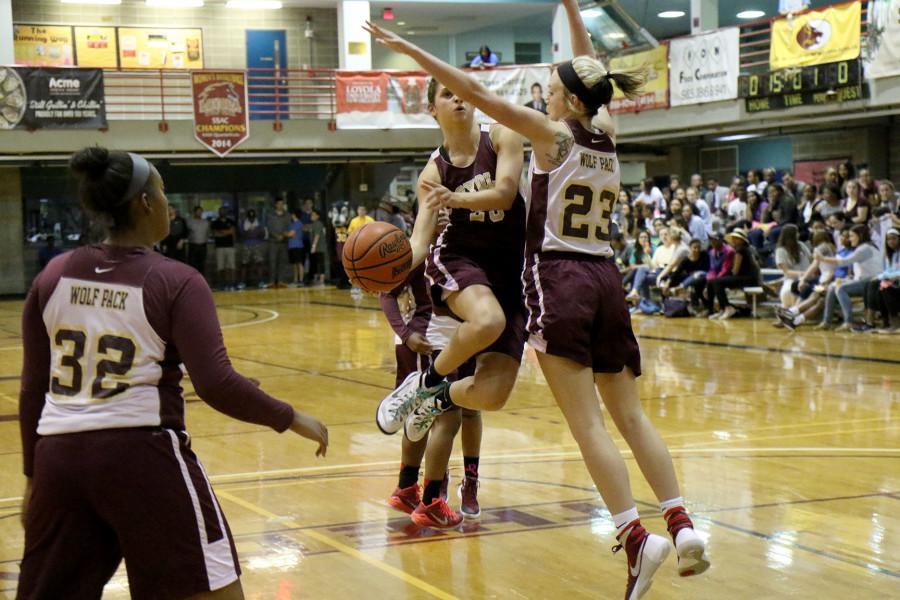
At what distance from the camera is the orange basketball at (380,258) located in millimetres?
5020

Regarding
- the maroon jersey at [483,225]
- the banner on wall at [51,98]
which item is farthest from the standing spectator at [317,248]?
the maroon jersey at [483,225]

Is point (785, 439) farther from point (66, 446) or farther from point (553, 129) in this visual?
point (66, 446)

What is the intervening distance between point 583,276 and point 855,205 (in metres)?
12.8

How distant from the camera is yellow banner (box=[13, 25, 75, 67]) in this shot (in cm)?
2595

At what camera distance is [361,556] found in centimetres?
484

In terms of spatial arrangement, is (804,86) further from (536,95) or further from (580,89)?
(580,89)

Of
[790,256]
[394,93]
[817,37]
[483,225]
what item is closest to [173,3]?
[394,93]

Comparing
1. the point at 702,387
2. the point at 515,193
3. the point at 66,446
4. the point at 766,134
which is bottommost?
the point at 702,387

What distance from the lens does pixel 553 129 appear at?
4203 millimetres

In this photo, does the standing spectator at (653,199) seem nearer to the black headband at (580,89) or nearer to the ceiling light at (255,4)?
the ceiling light at (255,4)

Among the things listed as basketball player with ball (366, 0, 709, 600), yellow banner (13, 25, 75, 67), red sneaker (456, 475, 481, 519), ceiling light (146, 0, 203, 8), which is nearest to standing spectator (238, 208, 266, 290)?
ceiling light (146, 0, 203, 8)

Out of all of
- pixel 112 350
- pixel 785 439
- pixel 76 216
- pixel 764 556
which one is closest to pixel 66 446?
pixel 112 350

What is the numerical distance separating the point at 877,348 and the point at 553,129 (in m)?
9.18

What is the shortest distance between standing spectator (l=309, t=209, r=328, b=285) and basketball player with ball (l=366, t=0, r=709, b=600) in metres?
21.7
